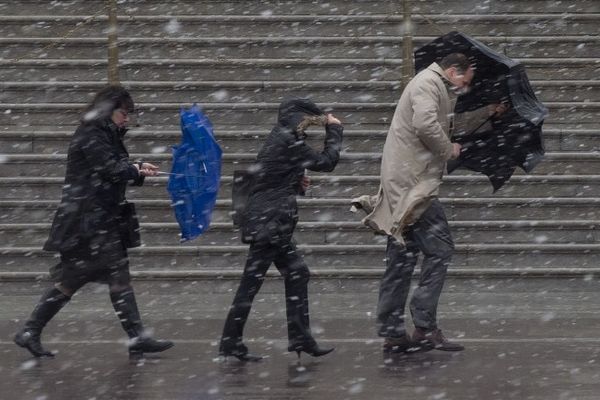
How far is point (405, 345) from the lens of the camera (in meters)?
9.48

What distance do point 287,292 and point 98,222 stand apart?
4.33 ft

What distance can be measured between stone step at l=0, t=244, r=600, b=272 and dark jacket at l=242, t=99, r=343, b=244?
3607 millimetres

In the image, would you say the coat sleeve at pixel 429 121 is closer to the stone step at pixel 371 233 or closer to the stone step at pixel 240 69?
the stone step at pixel 371 233

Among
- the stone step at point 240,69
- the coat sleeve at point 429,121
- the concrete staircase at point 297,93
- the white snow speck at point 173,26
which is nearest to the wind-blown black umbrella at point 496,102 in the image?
the coat sleeve at point 429,121

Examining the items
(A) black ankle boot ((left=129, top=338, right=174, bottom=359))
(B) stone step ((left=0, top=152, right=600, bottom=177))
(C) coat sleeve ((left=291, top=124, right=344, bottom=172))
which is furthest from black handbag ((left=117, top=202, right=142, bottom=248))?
(B) stone step ((left=0, top=152, right=600, bottom=177))

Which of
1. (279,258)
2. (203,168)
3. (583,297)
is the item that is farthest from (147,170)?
(583,297)

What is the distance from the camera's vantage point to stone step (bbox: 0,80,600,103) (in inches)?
566

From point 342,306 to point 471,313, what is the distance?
3.56 ft

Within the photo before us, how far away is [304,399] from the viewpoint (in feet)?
26.1

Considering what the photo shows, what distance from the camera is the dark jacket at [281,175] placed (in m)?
9.09

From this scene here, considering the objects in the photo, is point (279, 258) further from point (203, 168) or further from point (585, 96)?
point (585, 96)

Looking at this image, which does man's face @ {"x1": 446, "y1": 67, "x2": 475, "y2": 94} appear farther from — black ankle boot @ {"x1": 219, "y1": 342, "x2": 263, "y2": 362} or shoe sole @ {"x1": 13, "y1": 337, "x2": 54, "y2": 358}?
shoe sole @ {"x1": 13, "y1": 337, "x2": 54, "y2": 358}

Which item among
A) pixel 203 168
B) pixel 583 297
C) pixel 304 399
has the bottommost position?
pixel 583 297

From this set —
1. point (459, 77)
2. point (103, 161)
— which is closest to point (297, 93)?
point (459, 77)
